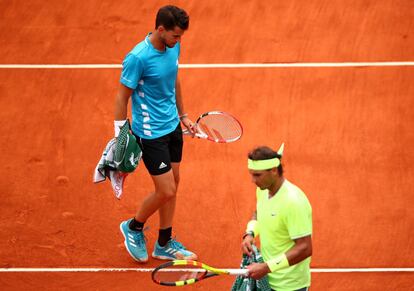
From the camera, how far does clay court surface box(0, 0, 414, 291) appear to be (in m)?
8.52

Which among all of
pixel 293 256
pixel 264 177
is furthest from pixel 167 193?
pixel 293 256

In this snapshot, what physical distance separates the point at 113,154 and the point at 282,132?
3073mm

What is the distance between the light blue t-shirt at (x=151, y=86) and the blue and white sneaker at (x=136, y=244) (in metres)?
1.14

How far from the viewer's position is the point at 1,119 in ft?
34.7

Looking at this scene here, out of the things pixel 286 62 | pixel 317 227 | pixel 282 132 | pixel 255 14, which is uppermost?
pixel 255 14

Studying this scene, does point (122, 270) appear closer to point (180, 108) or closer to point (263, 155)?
point (180, 108)

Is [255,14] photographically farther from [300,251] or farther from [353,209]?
[300,251]

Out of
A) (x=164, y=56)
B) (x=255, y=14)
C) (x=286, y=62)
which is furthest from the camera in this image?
(x=255, y=14)

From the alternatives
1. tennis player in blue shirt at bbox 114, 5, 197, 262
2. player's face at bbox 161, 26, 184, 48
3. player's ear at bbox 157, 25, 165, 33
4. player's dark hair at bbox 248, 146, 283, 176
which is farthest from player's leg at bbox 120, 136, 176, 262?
player's dark hair at bbox 248, 146, 283, 176

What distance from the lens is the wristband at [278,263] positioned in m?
5.82

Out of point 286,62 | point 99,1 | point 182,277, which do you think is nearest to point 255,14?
point 286,62

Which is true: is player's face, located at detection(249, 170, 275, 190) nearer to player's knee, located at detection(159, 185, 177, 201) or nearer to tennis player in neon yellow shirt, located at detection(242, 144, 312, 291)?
tennis player in neon yellow shirt, located at detection(242, 144, 312, 291)

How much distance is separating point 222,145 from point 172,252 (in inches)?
81.8

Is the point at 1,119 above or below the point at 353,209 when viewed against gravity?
above
